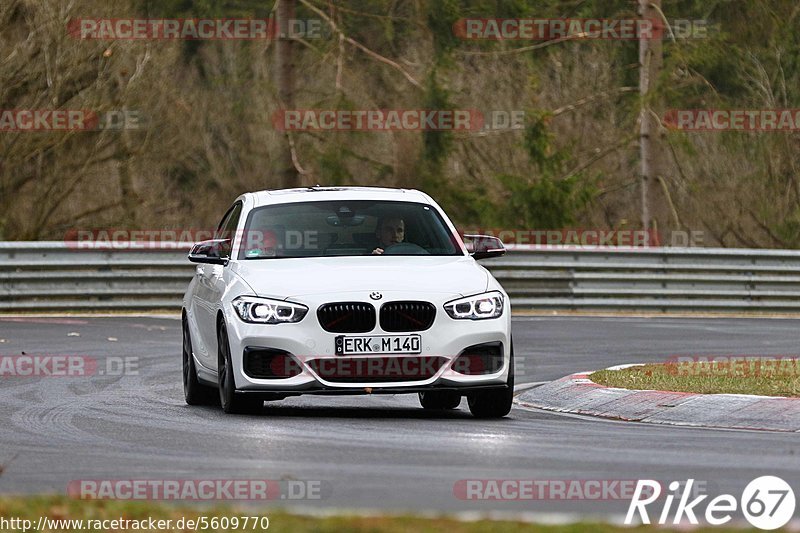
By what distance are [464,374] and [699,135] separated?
31.0m

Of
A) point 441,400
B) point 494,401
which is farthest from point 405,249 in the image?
point 494,401

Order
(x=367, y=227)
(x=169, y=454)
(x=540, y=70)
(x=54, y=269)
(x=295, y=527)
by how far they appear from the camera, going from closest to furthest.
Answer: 1. (x=295, y=527)
2. (x=169, y=454)
3. (x=367, y=227)
4. (x=54, y=269)
5. (x=540, y=70)

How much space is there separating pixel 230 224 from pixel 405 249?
1.76m

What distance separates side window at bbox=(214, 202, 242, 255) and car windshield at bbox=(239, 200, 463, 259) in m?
0.35

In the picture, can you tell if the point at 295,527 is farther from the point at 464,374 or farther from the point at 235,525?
the point at 464,374

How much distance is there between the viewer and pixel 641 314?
1037 inches

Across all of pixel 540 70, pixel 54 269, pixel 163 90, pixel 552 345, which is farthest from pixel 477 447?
pixel 540 70

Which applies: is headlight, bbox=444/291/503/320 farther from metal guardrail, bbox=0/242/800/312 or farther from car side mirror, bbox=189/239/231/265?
metal guardrail, bbox=0/242/800/312

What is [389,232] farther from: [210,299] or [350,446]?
[350,446]

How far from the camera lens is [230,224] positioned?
14.2m

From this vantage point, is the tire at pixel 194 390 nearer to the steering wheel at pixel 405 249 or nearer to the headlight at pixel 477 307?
the steering wheel at pixel 405 249

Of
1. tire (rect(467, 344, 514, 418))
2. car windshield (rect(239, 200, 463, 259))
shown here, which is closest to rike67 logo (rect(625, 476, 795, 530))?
tire (rect(467, 344, 514, 418))

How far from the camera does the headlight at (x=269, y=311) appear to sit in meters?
12.0

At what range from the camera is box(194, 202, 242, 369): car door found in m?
12.9
